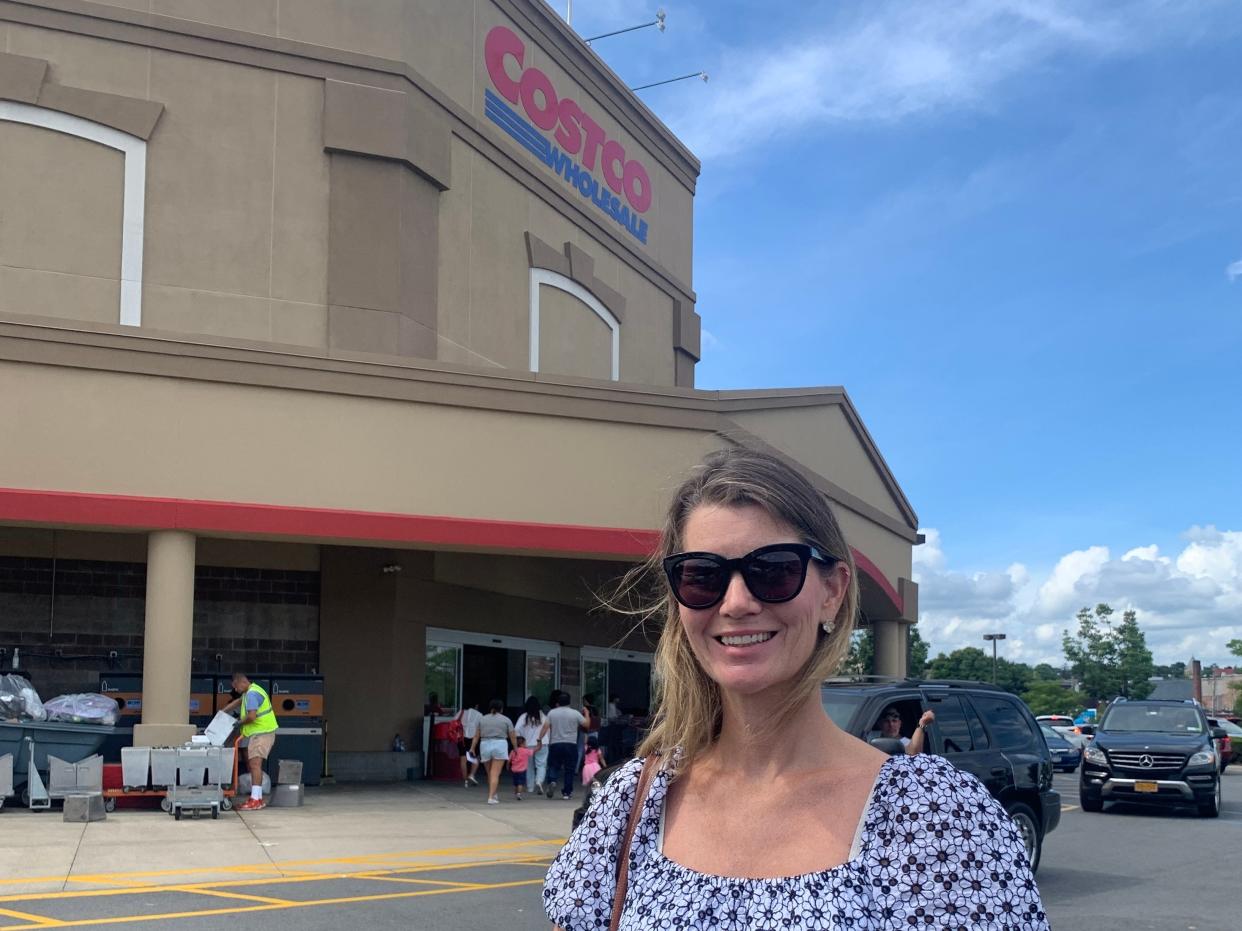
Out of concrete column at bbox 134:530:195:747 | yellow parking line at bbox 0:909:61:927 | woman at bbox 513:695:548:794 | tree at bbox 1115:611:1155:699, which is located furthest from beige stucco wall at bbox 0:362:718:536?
tree at bbox 1115:611:1155:699

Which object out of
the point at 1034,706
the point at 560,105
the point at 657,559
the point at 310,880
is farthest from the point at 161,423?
the point at 1034,706

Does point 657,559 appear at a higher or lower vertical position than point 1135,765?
higher

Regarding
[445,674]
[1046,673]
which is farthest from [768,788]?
[1046,673]

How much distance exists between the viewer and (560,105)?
88.5 ft

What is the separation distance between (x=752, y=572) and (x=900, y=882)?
0.62 metres

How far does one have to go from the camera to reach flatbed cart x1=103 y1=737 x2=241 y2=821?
1524 centimetres

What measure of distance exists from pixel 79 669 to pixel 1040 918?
774 inches

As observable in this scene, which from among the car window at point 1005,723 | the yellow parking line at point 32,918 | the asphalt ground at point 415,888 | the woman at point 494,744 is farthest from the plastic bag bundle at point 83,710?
the car window at point 1005,723

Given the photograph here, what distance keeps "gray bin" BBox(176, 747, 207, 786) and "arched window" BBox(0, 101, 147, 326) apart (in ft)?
24.7

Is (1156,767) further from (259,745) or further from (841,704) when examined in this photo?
(259,745)

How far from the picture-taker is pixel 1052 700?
259 ft

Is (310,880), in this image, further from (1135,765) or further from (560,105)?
(560,105)

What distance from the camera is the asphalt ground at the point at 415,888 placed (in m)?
9.66

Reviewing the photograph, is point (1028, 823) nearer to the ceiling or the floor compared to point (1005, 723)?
nearer to the floor
